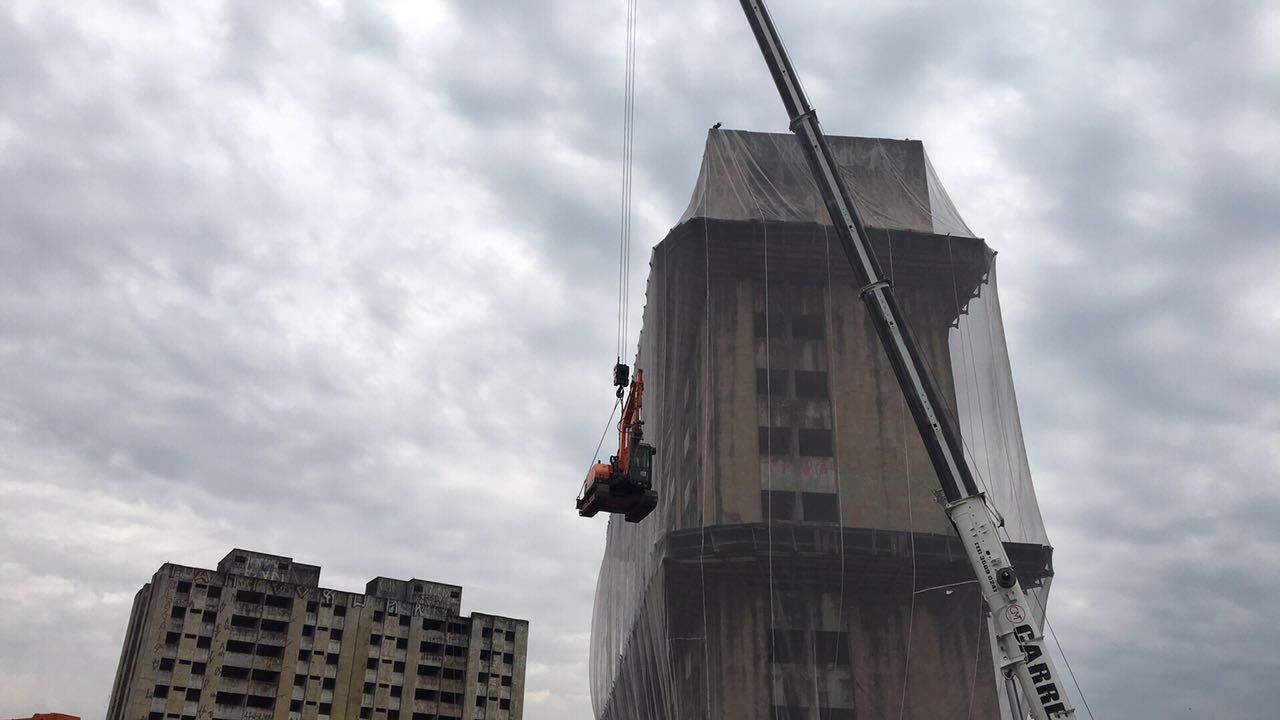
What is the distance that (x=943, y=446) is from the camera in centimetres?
3225

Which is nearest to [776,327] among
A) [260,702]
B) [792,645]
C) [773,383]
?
[773,383]

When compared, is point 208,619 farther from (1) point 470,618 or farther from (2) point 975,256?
(2) point 975,256

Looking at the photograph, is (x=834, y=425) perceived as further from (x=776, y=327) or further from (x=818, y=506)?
(x=776, y=327)

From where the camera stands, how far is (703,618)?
49.0 meters

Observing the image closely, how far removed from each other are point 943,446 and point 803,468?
22.0 m

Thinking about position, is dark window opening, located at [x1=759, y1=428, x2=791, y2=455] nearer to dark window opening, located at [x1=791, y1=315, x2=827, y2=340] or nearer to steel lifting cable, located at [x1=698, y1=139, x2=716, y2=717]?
steel lifting cable, located at [x1=698, y1=139, x2=716, y2=717]

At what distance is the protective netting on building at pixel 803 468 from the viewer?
47.8 metres

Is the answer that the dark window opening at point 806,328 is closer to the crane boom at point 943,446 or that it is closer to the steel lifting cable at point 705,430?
the steel lifting cable at point 705,430

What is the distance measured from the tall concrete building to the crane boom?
73.9m

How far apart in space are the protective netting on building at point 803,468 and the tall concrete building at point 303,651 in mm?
41813

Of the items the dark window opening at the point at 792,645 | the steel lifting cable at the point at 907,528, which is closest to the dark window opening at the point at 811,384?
the steel lifting cable at the point at 907,528

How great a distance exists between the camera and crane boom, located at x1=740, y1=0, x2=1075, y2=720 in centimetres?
2900

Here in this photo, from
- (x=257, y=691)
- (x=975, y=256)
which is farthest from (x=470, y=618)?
(x=975, y=256)

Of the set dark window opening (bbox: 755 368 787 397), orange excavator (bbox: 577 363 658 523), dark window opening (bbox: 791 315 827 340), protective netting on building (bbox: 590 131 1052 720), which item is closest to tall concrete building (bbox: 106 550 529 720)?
protective netting on building (bbox: 590 131 1052 720)
